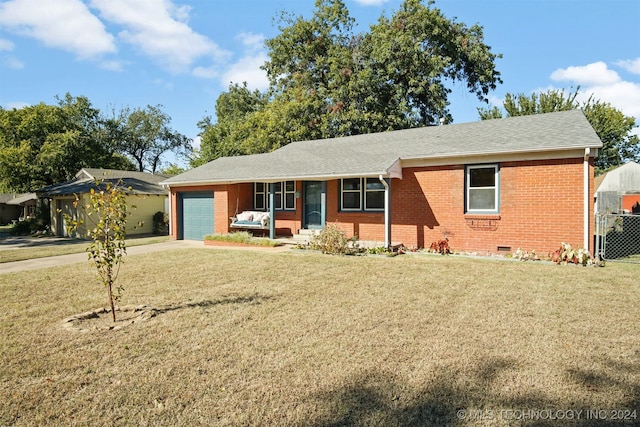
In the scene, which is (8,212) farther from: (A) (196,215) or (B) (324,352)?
(B) (324,352)

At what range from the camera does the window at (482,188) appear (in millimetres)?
11625

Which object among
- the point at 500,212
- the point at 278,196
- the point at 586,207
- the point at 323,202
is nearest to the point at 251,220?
the point at 278,196

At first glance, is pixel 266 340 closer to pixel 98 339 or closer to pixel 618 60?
pixel 98 339

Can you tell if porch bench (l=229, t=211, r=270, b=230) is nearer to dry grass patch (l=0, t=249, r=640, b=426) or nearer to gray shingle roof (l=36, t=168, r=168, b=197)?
gray shingle roof (l=36, t=168, r=168, b=197)

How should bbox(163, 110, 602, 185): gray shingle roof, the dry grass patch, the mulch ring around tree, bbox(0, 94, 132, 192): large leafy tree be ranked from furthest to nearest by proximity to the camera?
bbox(0, 94, 132, 192): large leafy tree < bbox(163, 110, 602, 185): gray shingle roof < the mulch ring around tree < the dry grass patch

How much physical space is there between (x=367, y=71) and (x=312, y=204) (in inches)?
507

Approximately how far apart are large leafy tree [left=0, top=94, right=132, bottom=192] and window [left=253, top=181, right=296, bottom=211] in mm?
23541

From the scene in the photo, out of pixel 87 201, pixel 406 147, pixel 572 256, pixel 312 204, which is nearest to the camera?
pixel 572 256

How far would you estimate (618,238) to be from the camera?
1393 centimetres

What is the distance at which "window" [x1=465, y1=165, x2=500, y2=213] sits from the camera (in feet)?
38.1

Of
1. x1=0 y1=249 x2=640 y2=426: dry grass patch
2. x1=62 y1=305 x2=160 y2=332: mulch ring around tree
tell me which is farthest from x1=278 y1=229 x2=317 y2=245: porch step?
x1=62 y1=305 x2=160 y2=332: mulch ring around tree

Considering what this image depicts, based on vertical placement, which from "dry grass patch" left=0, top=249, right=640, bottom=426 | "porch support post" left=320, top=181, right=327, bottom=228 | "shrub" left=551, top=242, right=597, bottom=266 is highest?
"porch support post" left=320, top=181, right=327, bottom=228

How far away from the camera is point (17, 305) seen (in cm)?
640

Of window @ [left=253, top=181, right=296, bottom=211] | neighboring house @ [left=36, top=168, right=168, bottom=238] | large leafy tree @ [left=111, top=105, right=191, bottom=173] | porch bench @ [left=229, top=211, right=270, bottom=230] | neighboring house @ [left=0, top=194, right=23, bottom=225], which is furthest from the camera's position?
large leafy tree @ [left=111, top=105, right=191, bottom=173]
